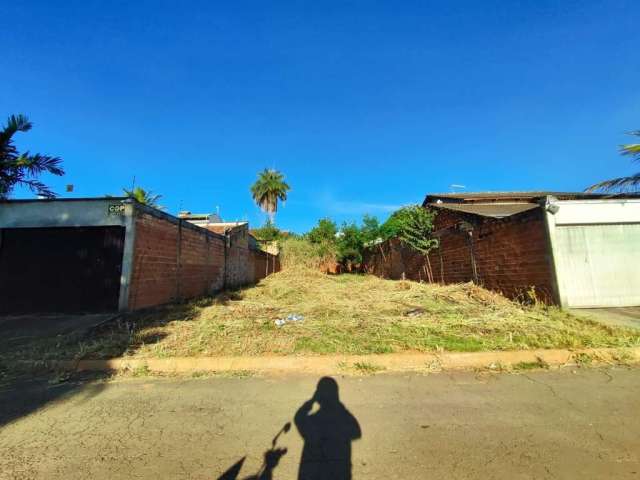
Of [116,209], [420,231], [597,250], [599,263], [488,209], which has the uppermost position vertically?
[488,209]

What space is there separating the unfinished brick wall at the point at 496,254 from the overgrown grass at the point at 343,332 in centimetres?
105

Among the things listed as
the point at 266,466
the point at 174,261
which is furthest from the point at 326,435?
the point at 174,261

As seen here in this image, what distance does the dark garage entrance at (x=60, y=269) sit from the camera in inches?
324

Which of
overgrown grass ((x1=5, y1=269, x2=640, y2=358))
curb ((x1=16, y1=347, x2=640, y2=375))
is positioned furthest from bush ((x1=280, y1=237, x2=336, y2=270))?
curb ((x1=16, y1=347, x2=640, y2=375))

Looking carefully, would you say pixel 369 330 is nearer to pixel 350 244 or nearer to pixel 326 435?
pixel 326 435

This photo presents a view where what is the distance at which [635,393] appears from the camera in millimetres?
3674

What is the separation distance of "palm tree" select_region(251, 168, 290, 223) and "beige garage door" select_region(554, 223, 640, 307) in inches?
1445

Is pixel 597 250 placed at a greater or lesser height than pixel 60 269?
greater

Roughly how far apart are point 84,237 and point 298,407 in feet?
26.3

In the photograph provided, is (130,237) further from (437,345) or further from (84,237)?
(437,345)

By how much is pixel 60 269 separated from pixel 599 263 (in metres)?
14.1

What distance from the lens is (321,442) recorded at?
2793mm

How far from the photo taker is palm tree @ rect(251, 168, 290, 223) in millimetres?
42594

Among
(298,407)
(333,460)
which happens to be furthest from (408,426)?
(298,407)
